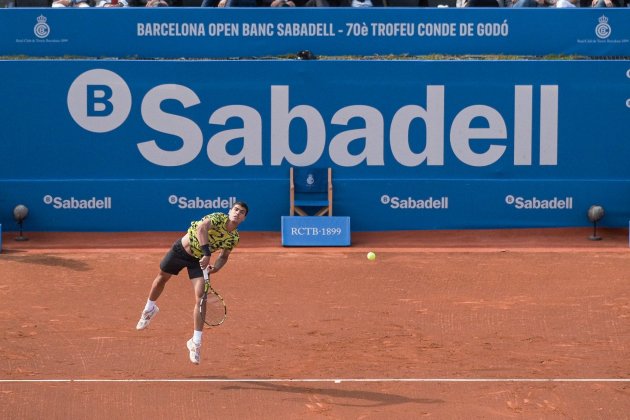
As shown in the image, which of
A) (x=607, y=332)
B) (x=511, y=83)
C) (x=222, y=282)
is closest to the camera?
(x=607, y=332)

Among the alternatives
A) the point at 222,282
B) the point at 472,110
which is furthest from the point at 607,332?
the point at 472,110

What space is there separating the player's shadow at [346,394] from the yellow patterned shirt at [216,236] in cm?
154

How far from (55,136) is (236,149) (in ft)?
10.8

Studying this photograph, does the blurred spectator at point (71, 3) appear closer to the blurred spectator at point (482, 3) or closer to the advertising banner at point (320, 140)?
the advertising banner at point (320, 140)

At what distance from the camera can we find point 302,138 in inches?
837

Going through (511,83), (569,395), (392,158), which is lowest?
(569,395)

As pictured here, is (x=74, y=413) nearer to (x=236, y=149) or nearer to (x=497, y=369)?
(x=497, y=369)

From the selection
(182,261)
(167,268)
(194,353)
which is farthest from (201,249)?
(194,353)

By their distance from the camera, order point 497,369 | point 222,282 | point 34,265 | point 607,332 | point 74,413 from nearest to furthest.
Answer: point 74,413 < point 497,369 < point 607,332 < point 222,282 < point 34,265

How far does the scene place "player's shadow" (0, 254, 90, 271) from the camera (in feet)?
61.5

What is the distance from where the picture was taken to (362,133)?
21.2 m

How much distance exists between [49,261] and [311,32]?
6464 mm

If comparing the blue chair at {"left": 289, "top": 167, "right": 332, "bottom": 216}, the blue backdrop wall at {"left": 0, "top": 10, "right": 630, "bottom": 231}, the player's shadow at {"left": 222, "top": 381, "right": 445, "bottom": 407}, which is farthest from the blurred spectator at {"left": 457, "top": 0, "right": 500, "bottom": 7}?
the player's shadow at {"left": 222, "top": 381, "right": 445, "bottom": 407}

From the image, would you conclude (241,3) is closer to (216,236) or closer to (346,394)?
(216,236)
